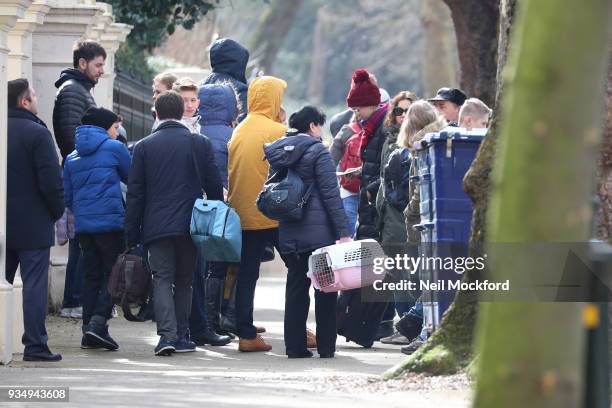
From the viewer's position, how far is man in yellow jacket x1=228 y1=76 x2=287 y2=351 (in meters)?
12.1

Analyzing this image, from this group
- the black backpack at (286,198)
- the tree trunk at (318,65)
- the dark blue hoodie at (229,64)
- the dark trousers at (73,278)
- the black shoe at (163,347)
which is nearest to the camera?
the black backpack at (286,198)

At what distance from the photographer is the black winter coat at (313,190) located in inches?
446

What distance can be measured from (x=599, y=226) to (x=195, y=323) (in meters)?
4.09

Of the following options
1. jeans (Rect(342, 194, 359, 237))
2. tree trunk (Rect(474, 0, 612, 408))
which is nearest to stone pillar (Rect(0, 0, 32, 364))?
jeans (Rect(342, 194, 359, 237))

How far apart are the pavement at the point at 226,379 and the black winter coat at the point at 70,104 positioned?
1.58 metres

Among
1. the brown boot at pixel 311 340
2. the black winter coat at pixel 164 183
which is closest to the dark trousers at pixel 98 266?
the black winter coat at pixel 164 183

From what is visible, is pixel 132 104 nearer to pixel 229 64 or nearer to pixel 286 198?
pixel 229 64

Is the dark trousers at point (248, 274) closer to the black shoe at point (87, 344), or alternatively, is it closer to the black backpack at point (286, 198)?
the black backpack at point (286, 198)

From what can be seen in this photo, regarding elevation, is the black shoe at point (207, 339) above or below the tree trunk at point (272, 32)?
below

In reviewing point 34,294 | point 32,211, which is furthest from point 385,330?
point 32,211

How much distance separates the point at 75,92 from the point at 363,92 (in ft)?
7.92

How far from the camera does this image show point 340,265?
11.1 m

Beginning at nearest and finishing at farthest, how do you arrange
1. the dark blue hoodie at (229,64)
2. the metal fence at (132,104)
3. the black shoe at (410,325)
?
the black shoe at (410,325) → the dark blue hoodie at (229,64) → the metal fence at (132,104)

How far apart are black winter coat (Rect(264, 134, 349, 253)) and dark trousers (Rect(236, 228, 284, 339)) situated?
2.35ft
